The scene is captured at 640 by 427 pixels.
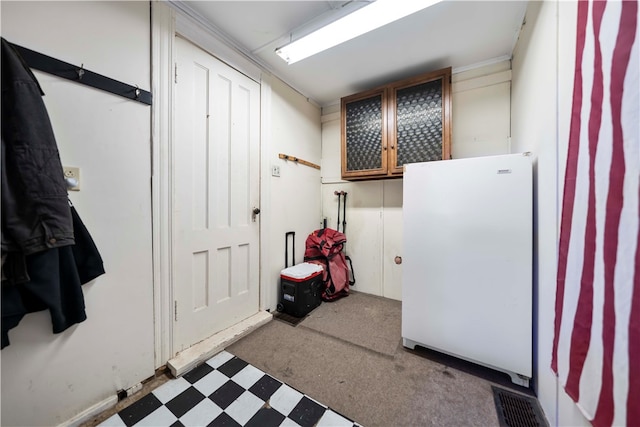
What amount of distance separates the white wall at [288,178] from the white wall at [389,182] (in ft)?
0.75

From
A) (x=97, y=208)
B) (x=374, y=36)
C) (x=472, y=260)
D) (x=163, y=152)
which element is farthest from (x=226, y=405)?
(x=374, y=36)

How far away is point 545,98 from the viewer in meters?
1.22

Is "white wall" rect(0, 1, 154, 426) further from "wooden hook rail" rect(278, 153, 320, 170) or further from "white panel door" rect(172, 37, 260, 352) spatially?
"wooden hook rail" rect(278, 153, 320, 170)

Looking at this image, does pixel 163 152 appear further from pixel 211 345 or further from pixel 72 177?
pixel 211 345

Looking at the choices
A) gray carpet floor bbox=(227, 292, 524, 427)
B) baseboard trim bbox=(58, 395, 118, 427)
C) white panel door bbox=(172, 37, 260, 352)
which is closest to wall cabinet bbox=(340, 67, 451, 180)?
white panel door bbox=(172, 37, 260, 352)

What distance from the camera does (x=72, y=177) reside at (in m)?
1.13

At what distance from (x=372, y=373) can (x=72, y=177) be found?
204cm

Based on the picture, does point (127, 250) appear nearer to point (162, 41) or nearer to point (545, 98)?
point (162, 41)

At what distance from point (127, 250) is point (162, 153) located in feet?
2.07

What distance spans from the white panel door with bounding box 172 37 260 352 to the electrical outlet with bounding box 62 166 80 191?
467 millimetres

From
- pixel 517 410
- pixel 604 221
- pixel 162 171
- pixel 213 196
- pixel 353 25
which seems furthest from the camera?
pixel 213 196

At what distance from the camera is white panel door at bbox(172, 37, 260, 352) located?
1.61 m

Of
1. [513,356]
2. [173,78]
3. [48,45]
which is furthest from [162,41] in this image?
[513,356]

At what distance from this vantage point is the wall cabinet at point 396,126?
213 centimetres
